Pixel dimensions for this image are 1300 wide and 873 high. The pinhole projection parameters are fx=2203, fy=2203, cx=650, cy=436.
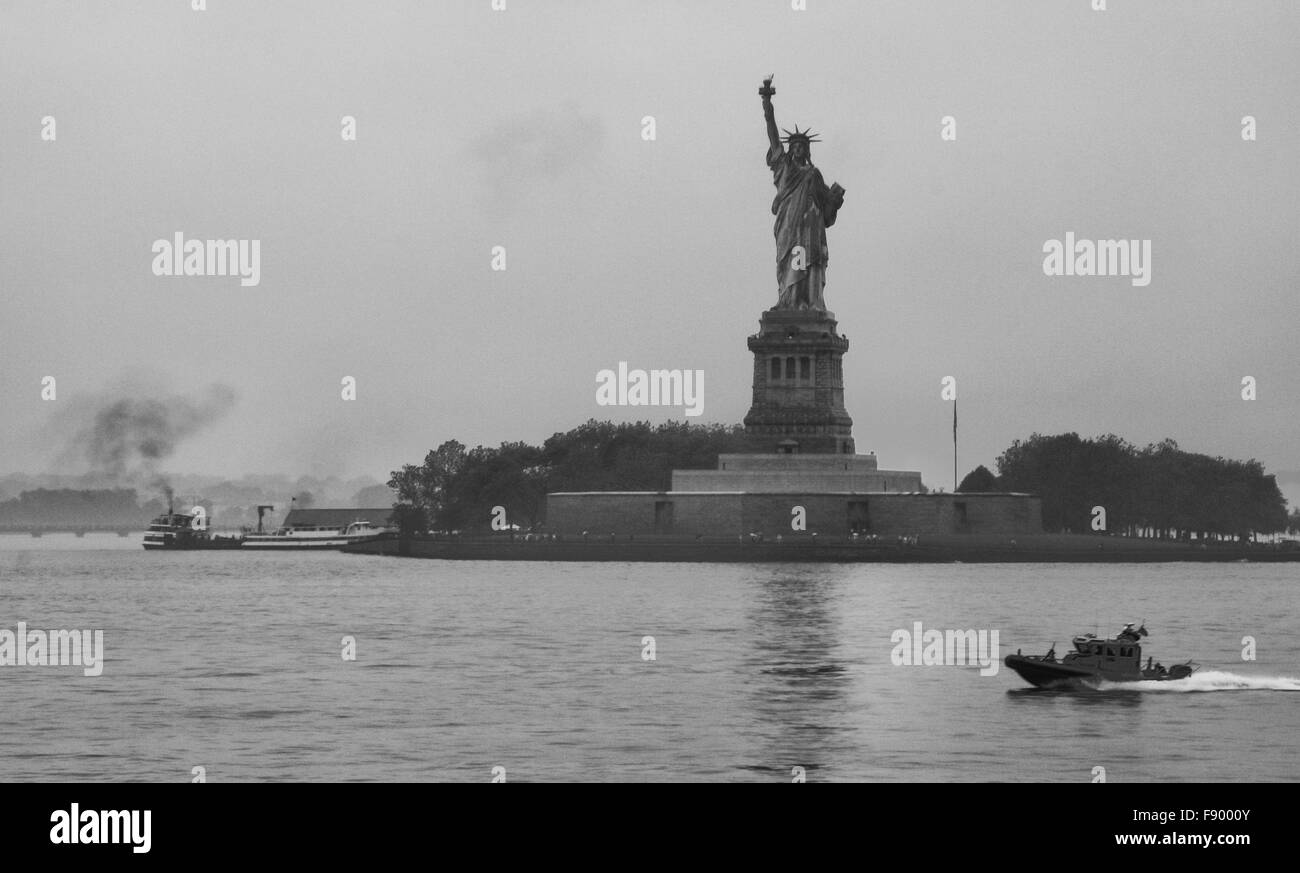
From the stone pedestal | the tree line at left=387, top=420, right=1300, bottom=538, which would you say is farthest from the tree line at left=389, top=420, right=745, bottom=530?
the stone pedestal

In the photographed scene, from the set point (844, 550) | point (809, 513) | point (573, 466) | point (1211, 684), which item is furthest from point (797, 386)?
point (1211, 684)

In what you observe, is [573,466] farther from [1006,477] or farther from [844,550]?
[844,550]

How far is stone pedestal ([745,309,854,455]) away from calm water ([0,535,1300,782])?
3165 cm

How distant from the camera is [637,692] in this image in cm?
5503

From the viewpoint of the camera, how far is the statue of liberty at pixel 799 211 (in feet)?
439

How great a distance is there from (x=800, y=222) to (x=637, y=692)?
81.9 metres

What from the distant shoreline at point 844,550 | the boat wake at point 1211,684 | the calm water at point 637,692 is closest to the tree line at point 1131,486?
the distant shoreline at point 844,550

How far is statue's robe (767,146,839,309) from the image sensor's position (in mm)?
133750

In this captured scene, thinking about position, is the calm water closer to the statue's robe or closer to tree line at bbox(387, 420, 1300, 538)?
the statue's robe

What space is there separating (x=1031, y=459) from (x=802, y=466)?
154 feet

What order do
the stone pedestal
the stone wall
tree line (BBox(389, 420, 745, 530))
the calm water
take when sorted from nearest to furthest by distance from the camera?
the calm water → the stone wall → the stone pedestal → tree line (BBox(389, 420, 745, 530))
